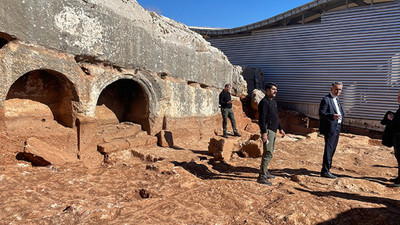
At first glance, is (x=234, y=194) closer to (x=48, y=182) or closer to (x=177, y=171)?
(x=177, y=171)

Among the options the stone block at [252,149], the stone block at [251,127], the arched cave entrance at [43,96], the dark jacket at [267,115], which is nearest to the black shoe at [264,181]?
the dark jacket at [267,115]

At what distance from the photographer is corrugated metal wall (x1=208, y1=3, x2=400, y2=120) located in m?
11.4

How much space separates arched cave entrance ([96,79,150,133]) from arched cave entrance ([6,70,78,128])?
1269 mm

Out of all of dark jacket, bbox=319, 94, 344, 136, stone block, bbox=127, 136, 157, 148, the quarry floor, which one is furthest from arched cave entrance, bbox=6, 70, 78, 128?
dark jacket, bbox=319, 94, 344, 136

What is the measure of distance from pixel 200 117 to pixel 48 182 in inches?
219

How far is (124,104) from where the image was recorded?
8148 millimetres

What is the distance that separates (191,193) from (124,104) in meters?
4.65

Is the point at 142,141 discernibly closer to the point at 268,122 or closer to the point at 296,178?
the point at 268,122

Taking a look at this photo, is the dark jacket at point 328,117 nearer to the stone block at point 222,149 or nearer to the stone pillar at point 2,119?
the stone block at point 222,149

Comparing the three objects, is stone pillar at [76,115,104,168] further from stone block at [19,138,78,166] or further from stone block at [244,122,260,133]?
stone block at [244,122,260,133]

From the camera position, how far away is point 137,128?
7.68m

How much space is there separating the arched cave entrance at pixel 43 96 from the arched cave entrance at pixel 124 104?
127cm

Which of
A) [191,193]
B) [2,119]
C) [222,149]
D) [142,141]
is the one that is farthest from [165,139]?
[2,119]

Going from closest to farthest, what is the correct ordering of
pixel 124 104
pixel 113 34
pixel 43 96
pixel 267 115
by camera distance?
pixel 267 115
pixel 43 96
pixel 113 34
pixel 124 104
